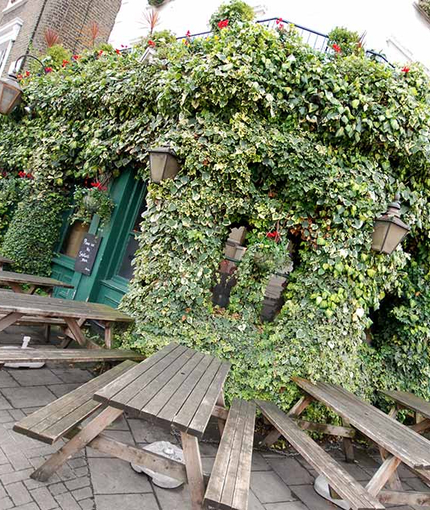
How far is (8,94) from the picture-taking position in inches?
249

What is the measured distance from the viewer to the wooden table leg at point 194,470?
201cm

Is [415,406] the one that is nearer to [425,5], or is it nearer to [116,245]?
[116,245]

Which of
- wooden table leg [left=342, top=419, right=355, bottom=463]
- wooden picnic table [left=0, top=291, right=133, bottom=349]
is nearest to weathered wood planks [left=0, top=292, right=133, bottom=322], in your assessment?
wooden picnic table [left=0, top=291, right=133, bottom=349]

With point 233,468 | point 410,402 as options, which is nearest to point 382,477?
point 233,468

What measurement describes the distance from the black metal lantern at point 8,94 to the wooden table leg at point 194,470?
681 cm

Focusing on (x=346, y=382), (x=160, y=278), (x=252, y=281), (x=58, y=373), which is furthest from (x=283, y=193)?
(x=58, y=373)

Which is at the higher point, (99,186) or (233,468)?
(99,186)

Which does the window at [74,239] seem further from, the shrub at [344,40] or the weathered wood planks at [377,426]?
the shrub at [344,40]

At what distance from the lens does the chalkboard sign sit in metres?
5.41

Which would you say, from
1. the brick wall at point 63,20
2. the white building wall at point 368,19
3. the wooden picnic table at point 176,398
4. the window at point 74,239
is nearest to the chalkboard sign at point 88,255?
the window at point 74,239

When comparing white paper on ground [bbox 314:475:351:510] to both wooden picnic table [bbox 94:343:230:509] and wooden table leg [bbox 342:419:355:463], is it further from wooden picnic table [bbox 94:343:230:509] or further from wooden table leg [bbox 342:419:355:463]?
wooden picnic table [bbox 94:343:230:509]

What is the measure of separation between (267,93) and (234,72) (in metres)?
0.46

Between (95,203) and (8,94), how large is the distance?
10.1 feet

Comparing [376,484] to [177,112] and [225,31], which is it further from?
[225,31]
